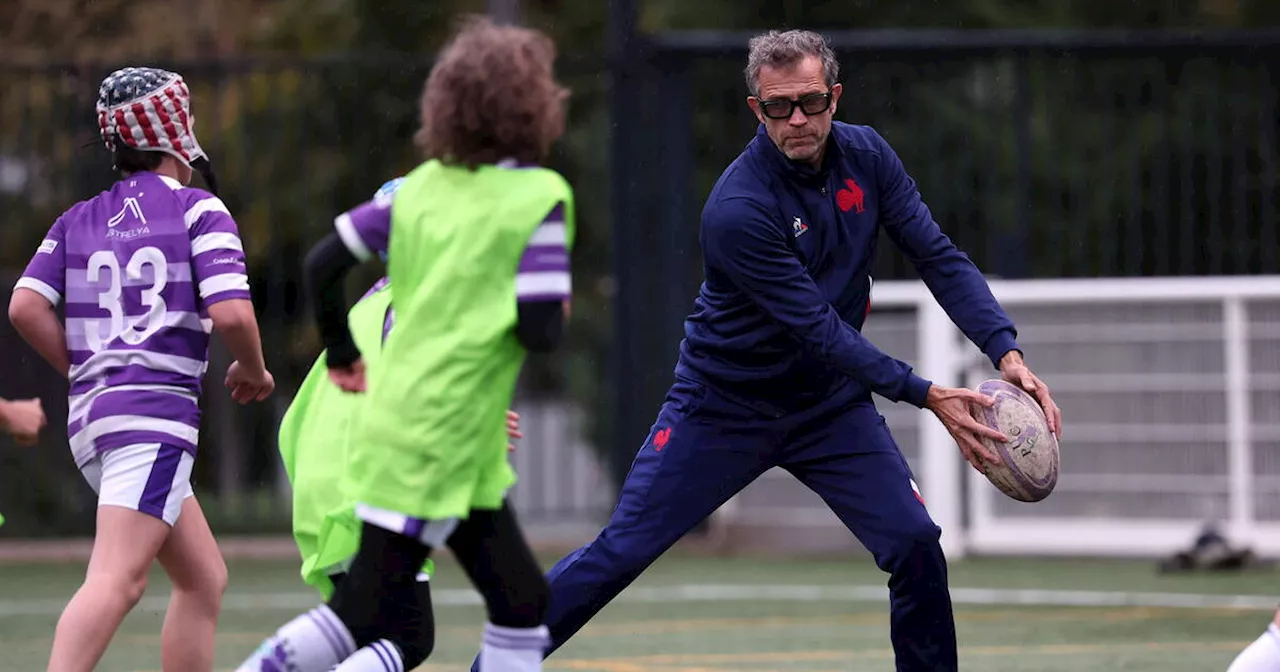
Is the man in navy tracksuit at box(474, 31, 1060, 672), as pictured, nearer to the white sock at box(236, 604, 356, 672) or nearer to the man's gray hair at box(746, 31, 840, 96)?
the man's gray hair at box(746, 31, 840, 96)

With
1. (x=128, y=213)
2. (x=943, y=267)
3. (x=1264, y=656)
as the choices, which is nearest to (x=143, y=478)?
(x=128, y=213)

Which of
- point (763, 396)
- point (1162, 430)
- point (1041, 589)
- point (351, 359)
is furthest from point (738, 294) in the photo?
point (1162, 430)

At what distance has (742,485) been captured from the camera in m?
6.52

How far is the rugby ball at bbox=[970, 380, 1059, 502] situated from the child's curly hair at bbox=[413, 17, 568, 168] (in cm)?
173

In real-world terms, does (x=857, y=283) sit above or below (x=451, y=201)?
below

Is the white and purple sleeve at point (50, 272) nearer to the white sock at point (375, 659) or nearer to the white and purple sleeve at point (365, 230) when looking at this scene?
the white and purple sleeve at point (365, 230)

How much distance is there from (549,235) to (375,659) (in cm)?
110

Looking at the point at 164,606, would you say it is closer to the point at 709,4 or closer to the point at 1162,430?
the point at 1162,430

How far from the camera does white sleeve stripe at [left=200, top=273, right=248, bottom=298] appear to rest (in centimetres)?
587

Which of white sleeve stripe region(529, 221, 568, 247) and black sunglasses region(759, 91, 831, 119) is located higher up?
black sunglasses region(759, 91, 831, 119)

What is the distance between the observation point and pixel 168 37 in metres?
18.6

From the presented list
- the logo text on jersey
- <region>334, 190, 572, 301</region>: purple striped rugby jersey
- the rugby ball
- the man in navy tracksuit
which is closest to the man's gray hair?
the man in navy tracksuit

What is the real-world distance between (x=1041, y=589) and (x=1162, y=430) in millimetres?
1836

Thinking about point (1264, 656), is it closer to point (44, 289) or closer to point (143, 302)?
point (143, 302)
